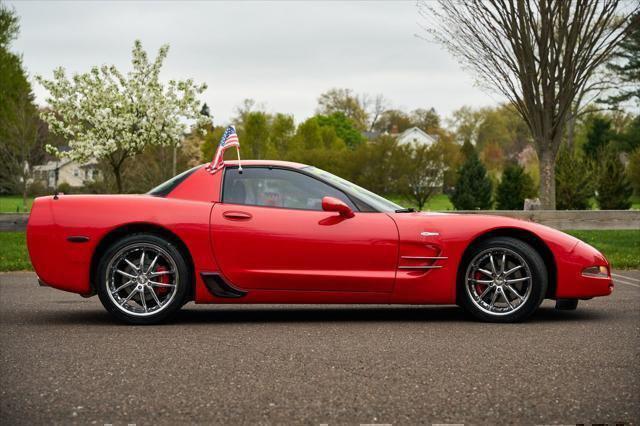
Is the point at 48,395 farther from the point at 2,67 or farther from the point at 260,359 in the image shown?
the point at 2,67

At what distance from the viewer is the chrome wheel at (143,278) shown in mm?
6594

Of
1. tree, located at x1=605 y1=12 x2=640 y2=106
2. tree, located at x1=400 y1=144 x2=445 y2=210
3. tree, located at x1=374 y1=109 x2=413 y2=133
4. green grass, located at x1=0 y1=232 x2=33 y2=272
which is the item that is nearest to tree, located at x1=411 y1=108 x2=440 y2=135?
tree, located at x1=374 y1=109 x2=413 y2=133

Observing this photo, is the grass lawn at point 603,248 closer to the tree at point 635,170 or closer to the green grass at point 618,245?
the green grass at point 618,245

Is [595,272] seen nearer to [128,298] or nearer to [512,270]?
[512,270]

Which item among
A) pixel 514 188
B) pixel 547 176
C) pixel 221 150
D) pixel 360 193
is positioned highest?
pixel 514 188

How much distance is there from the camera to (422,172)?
1351 inches

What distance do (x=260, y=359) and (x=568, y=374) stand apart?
6.05 ft

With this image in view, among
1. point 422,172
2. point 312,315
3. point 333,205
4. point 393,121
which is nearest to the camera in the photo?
point 333,205

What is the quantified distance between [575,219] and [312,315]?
7.22 metres

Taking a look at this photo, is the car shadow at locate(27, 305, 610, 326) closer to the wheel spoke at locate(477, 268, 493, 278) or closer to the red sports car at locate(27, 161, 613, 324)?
the red sports car at locate(27, 161, 613, 324)

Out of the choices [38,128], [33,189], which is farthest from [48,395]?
[33,189]

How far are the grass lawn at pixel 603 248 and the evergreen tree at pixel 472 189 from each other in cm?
1246

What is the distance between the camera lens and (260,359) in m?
5.28

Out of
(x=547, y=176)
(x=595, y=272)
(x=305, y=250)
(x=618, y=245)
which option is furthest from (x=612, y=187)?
(x=305, y=250)
